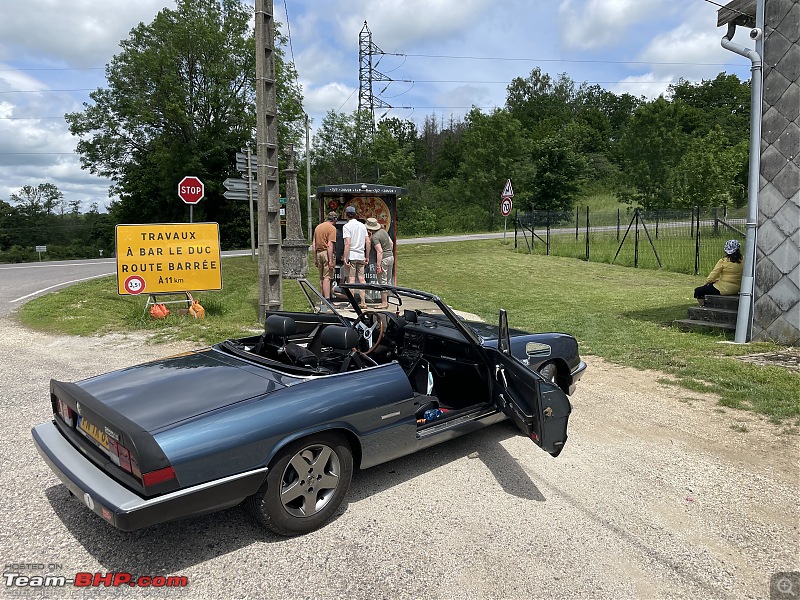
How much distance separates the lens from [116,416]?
2.91 metres

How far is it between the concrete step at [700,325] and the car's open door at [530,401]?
6081 millimetres

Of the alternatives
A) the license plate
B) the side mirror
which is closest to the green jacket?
the side mirror

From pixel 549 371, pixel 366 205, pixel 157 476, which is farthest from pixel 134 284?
pixel 157 476

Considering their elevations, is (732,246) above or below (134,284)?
above

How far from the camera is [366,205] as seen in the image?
12.6 m

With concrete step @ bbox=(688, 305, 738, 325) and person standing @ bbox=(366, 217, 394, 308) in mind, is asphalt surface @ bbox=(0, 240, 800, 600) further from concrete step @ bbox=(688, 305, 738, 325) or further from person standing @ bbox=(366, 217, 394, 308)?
person standing @ bbox=(366, 217, 394, 308)

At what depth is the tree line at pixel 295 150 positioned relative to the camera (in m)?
34.2

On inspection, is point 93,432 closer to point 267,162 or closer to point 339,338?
point 339,338

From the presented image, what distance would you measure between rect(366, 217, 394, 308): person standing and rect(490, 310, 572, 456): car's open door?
7.29 metres

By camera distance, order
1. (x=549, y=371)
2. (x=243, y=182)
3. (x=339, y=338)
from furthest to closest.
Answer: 1. (x=243, y=182)
2. (x=549, y=371)
3. (x=339, y=338)

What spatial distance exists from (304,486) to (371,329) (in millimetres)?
1495

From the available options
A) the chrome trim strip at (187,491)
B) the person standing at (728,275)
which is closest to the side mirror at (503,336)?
the chrome trim strip at (187,491)

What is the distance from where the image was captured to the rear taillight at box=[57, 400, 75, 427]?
3.30m

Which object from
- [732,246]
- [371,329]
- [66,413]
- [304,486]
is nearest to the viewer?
[304,486]
